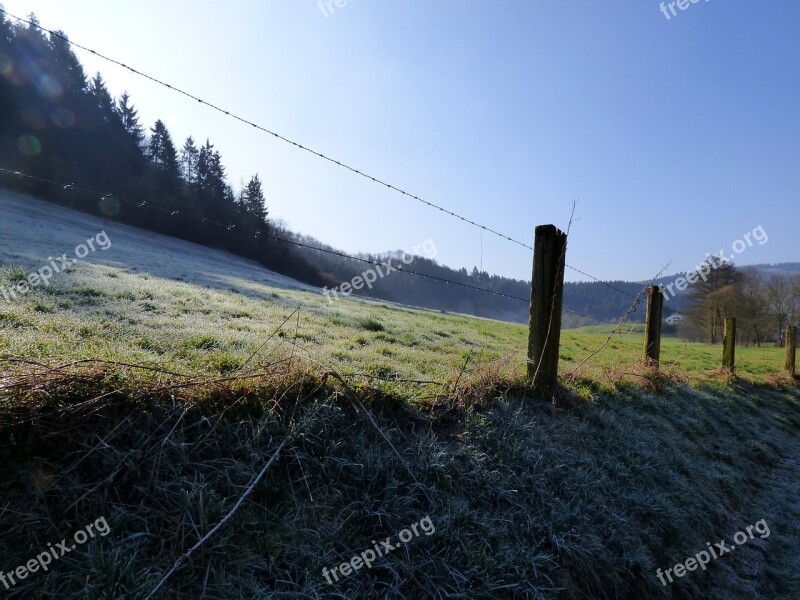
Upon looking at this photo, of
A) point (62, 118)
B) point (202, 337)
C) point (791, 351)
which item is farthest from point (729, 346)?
point (62, 118)

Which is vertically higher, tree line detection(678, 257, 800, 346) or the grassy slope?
tree line detection(678, 257, 800, 346)

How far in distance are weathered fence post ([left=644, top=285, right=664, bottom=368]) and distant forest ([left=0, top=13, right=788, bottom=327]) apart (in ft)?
85.8

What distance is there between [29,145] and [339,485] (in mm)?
58759

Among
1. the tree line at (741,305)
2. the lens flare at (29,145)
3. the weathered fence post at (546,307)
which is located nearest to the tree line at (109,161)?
the lens flare at (29,145)

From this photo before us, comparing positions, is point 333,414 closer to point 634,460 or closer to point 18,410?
point 18,410

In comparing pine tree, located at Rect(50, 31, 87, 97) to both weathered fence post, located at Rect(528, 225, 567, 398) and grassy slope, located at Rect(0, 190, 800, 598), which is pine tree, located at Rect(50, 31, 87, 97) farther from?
weathered fence post, located at Rect(528, 225, 567, 398)

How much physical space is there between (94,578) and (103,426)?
0.82 metres

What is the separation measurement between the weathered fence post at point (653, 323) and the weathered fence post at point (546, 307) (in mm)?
5243

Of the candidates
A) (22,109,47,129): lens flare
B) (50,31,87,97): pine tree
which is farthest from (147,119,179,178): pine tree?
(22,109,47,129): lens flare

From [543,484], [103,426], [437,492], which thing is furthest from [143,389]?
[543,484]

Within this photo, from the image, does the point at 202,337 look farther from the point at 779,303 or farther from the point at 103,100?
the point at 103,100

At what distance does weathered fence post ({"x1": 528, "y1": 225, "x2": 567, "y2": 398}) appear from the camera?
4672mm

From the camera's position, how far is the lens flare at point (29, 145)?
135ft

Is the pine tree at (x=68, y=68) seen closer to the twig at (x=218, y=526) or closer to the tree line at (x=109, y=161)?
the tree line at (x=109, y=161)
